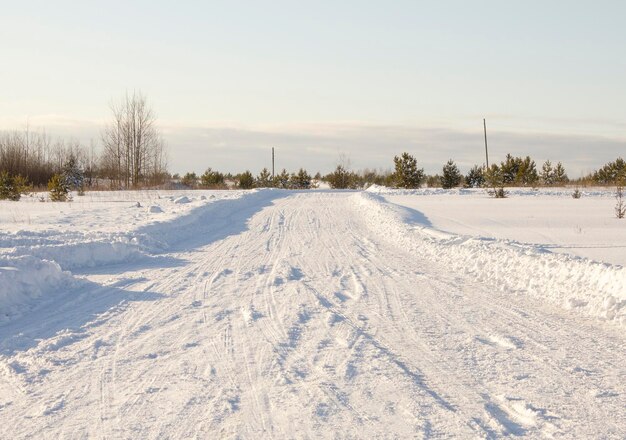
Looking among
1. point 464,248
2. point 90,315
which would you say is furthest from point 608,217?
point 90,315

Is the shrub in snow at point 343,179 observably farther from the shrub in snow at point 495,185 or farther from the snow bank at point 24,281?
the snow bank at point 24,281

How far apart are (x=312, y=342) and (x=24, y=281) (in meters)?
4.85

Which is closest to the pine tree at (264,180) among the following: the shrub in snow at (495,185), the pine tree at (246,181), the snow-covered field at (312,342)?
the pine tree at (246,181)

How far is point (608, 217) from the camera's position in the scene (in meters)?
22.3

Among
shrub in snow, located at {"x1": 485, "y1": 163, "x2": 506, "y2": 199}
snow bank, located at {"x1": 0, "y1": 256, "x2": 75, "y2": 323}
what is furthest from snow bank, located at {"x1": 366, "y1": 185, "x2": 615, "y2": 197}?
snow bank, located at {"x1": 0, "y1": 256, "x2": 75, "y2": 323}

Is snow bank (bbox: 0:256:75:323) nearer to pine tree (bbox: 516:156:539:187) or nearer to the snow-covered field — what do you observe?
the snow-covered field

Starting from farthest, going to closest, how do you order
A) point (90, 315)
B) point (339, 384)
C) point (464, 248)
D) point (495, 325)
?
point (464, 248) → point (90, 315) → point (495, 325) → point (339, 384)

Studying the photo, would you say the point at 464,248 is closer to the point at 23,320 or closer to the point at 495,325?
the point at 495,325

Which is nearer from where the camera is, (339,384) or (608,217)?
(339,384)

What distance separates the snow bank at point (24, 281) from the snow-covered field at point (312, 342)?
32 millimetres

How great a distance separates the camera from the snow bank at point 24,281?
26.9ft

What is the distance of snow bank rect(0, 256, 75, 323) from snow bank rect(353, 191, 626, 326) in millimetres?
6907

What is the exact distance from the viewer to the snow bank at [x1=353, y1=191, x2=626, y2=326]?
26.8ft

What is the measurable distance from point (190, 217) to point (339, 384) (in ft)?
55.0
